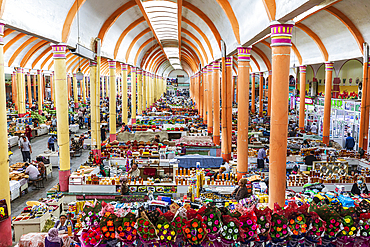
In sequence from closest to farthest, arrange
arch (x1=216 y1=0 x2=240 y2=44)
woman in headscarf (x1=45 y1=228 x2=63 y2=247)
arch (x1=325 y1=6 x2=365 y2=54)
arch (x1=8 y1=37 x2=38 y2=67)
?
1. woman in headscarf (x1=45 y1=228 x2=63 y2=247)
2. arch (x1=216 y1=0 x2=240 y2=44)
3. arch (x1=325 y1=6 x2=365 y2=54)
4. arch (x1=8 y1=37 x2=38 y2=67)

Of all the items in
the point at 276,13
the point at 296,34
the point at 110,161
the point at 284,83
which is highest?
the point at 296,34

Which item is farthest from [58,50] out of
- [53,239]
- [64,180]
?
[53,239]

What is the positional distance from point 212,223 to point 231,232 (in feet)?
1.04

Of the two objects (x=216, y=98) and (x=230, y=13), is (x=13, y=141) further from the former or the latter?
(x=230, y=13)

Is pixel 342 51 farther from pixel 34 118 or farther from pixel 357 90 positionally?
pixel 34 118

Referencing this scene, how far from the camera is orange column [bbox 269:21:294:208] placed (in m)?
6.90

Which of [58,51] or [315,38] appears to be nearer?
[58,51]

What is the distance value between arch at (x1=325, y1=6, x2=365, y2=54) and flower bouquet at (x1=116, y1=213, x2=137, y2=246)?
12.5m

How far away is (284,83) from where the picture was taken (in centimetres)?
691

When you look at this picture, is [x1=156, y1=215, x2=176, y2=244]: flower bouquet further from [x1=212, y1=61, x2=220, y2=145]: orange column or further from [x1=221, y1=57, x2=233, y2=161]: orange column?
[x1=212, y1=61, x2=220, y2=145]: orange column

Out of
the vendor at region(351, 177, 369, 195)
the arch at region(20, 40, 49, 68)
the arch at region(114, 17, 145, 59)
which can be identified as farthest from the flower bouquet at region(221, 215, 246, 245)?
the arch at region(20, 40, 49, 68)

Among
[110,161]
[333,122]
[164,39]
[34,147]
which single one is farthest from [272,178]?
[164,39]

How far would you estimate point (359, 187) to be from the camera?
9750 millimetres

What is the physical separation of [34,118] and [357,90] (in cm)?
2591
